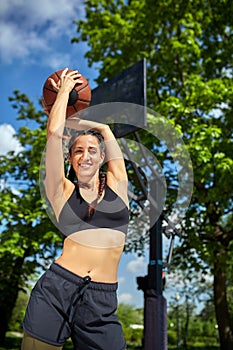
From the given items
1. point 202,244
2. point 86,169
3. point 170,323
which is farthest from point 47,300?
point 170,323

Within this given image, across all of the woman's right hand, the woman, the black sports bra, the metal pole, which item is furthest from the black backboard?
the black sports bra

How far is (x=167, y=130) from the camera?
829 centimetres

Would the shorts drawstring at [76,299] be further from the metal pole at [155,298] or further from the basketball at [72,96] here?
the metal pole at [155,298]

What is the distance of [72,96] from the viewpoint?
2344 millimetres

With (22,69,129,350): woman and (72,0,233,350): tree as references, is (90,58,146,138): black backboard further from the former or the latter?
(22,69,129,350): woman

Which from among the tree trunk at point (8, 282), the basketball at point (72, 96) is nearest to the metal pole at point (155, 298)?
the basketball at point (72, 96)

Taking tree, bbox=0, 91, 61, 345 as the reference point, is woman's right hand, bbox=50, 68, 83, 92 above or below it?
below

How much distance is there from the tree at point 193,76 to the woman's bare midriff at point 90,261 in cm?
739

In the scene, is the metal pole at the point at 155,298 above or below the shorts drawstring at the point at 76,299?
above

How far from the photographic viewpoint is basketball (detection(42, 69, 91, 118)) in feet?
7.70

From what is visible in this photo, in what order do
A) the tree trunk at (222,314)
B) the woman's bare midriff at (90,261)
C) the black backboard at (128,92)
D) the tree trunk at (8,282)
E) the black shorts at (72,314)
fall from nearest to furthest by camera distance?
the black shorts at (72,314) < the woman's bare midriff at (90,261) < the black backboard at (128,92) < the tree trunk at (222,314) < the tree trunk at (8,282)

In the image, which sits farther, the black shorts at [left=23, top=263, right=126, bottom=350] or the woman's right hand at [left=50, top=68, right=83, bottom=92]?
the woman's right hand at [left=50, top=68, right=83, bottom=92]

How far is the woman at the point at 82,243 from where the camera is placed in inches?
71.7

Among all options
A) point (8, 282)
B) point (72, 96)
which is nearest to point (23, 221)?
point (8, 282)
